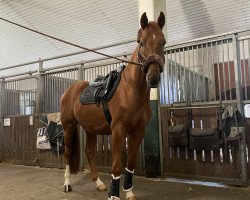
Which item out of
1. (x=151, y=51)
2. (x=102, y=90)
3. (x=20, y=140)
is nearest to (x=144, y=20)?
(x=151, y=51)

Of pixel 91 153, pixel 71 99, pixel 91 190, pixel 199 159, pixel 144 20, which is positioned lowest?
pixel 91 190

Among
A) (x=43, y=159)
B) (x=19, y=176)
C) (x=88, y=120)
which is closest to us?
(x=88, y=120)

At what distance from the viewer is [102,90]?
268cm

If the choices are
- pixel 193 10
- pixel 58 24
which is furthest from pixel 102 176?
pixel 58 24

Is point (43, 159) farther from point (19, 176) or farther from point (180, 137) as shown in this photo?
point (180, 137)

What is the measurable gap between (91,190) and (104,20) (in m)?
5.19

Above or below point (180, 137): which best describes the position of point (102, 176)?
below

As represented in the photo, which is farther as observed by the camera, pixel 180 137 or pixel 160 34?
pixel 180 137

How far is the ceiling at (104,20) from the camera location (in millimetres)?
6098

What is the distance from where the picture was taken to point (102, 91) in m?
2.66

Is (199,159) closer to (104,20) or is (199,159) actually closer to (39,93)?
(39,93)

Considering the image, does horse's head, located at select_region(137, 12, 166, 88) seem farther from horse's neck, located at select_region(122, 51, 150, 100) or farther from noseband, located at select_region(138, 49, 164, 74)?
horse's neck, located at select_region(122, 51, 150, 100)

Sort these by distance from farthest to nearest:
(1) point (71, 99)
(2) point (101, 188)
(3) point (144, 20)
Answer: (1) point (71, 99)
(2) point (101, 188)
(3) point (144, 20)

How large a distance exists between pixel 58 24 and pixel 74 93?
4.90 meters
